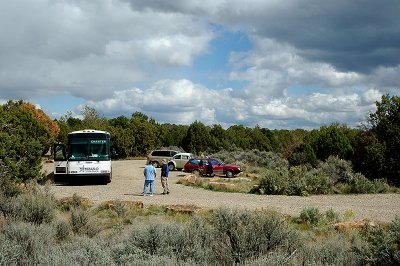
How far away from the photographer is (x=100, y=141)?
86.5ft

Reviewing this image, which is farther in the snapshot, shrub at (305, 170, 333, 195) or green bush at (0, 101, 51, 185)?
shrub at (305, 170, 333, 195)

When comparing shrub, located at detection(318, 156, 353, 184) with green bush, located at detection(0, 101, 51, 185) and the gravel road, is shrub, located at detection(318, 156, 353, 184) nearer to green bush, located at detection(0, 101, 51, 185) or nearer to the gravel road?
the gravel road

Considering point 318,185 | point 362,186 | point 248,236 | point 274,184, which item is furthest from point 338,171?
point 248,236

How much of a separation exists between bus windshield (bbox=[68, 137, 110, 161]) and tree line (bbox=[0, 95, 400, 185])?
140cm

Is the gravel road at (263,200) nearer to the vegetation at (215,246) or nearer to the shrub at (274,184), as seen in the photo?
the shrub at (274,184)

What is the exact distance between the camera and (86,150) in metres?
26.0

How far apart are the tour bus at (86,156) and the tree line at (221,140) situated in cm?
140

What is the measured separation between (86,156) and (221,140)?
148 ft

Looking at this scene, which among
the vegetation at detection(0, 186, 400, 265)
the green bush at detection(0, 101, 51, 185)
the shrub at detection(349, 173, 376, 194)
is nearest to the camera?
the vegetation at detection(0, 186, 400, 265)

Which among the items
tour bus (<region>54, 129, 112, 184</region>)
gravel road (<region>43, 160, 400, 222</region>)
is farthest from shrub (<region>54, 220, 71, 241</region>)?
tour bus (<region>54, 129, 112, 184</region>)

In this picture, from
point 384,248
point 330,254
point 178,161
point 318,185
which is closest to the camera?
point 384,248

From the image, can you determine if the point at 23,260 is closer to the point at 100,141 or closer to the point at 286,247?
the point at 286,247

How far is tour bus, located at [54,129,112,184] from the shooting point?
2569 cm

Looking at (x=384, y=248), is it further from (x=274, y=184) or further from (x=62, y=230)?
(x=274, y=184)
